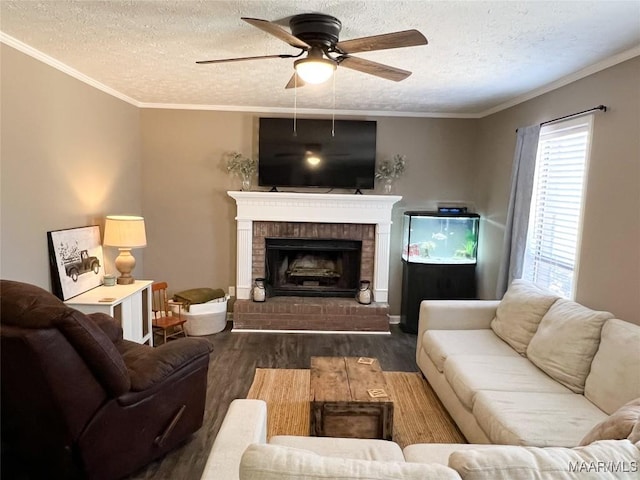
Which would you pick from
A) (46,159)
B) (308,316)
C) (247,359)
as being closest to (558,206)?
(308,316)

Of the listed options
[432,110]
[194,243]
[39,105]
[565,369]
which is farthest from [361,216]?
[39,105]

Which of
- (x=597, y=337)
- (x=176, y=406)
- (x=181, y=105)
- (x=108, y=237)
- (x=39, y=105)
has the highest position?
(x=181, y=105)

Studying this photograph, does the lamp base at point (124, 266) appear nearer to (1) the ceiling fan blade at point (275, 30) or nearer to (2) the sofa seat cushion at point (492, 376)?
(1) the ceiling fan blade at point (275, 30)

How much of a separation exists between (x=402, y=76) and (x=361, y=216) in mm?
2484

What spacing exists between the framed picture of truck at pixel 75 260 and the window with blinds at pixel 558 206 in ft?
13.0

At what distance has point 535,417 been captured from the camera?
2.12 metres

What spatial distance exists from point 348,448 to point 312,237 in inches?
132

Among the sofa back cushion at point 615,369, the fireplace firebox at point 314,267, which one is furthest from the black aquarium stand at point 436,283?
the sofa back cushion at point 615,369

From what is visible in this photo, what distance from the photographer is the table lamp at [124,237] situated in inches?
151

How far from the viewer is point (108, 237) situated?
12.6 ft

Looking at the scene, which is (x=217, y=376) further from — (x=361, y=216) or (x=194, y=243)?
(x=361, y=216)

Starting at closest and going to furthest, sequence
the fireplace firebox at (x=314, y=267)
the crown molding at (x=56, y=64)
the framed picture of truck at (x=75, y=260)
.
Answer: the crown molding at (x=56, y=64) → the framed picture of truck at (x=75, y=260) → the fireplace firebox at (x=314, y=267)

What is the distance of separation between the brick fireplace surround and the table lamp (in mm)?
1209

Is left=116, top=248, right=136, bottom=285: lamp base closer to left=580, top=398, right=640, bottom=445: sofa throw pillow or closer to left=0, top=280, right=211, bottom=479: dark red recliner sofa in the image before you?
left=0, top=280, right=211, bottom=479: dark red recliner sofa
